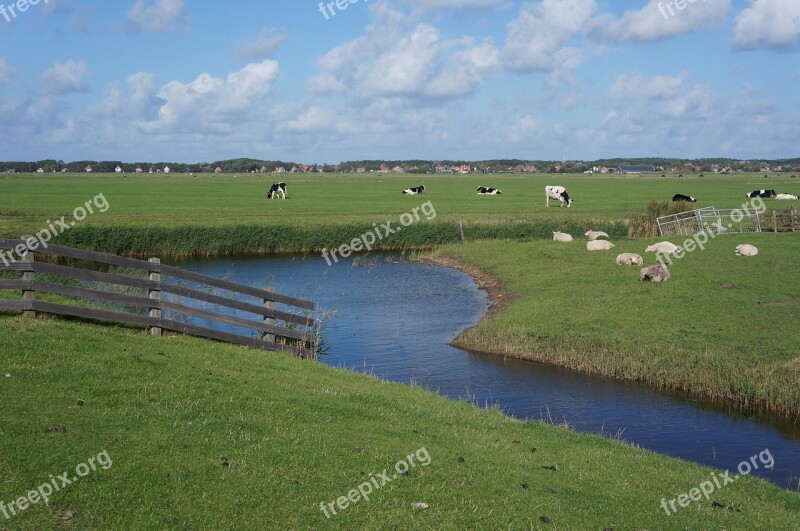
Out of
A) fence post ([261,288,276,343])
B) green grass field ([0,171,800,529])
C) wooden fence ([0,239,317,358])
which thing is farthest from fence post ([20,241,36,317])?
fence post ([261,288,276,343])

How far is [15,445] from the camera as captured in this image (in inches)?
346

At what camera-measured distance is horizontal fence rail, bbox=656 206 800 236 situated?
4547cm

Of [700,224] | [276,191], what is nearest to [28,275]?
[700,224]

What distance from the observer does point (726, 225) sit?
161 feet

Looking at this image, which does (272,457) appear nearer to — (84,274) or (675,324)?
(84,274)

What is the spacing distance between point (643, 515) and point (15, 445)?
779cm

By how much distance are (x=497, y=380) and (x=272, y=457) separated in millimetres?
12814

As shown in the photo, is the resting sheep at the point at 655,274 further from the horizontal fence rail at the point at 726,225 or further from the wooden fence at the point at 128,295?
the horizontal fence rail at the point at 726,225

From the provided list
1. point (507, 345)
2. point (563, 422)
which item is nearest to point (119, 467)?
point (563, 422)

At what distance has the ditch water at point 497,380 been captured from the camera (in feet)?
54.4

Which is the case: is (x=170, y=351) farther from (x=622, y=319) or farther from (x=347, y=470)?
(x=622, y=319)

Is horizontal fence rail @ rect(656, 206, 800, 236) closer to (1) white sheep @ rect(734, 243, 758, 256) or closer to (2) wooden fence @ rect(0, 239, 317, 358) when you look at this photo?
(1) white sheep @ rect(734, 243, 758, 256)

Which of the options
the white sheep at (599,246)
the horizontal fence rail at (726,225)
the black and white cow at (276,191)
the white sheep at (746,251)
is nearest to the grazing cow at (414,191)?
the black and white cow at (276,191)

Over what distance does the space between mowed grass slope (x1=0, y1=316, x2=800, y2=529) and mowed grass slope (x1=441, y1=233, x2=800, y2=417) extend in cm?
747
